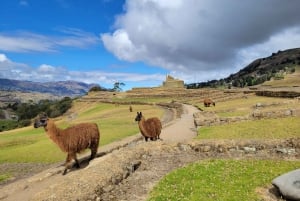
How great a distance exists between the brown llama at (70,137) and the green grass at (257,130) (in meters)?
9.42

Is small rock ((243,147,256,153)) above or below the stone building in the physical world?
below

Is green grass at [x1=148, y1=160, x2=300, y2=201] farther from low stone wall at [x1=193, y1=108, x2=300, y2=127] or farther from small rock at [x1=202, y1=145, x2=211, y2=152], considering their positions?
low stone wall at [x1=193, y1=108, x2=300, y2=127]

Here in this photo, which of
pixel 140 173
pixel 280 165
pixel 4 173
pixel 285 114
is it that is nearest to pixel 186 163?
pixel 140 173

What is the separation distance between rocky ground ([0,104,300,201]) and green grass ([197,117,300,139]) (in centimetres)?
485

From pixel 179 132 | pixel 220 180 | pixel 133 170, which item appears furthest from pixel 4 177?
pixel 220 180

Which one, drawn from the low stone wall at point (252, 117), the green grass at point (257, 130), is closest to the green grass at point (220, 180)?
the green grass at point (257, 130)

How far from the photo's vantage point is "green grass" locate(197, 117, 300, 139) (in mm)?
23734

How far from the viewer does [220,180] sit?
45.6ft

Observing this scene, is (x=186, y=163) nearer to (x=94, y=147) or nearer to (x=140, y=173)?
(x=140, y=173)

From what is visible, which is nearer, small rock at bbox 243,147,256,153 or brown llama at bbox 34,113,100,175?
brown llama at bbox 34,113,100,175

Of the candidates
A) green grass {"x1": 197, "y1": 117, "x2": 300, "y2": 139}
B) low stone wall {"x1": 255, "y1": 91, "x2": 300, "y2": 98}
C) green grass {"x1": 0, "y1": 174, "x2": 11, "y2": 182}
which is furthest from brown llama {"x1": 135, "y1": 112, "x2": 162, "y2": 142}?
low stone wall {"x1": 255, "y1": 91, "x2": 300, "y2": 98}

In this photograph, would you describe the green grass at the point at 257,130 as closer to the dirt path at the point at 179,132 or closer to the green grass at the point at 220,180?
the dirt path at the point at 179,132

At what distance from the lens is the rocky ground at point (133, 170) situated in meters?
12.5

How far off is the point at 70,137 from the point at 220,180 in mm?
8279
